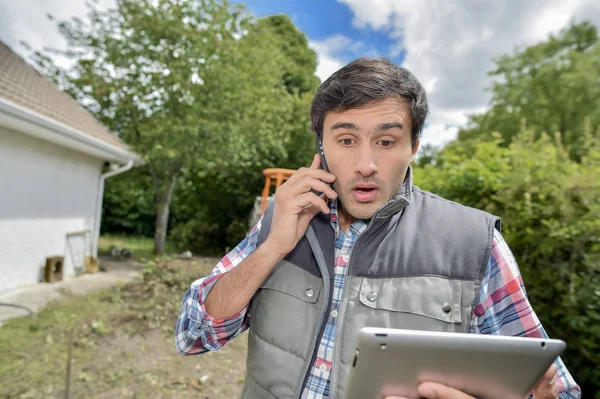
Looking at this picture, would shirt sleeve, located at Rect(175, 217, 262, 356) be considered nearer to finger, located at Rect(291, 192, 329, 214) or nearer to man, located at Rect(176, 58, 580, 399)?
man, located at Rect(176, 58, 580, 399)

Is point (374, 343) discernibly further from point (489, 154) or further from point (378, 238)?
point (489, 154)

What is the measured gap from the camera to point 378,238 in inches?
51.8

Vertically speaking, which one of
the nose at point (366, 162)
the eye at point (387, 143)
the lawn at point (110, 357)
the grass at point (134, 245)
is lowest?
the grass at point (134, 245)

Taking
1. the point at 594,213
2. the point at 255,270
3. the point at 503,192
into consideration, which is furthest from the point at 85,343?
the point at 594,213

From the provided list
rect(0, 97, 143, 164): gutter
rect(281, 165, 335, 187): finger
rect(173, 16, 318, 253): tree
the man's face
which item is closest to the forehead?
the man's face

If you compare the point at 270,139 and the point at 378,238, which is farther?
the point at 270,139

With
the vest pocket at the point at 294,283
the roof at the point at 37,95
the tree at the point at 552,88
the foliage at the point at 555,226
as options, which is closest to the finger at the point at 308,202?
the vest pocket at the point at 294,283

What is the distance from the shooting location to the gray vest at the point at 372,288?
119 centimetres

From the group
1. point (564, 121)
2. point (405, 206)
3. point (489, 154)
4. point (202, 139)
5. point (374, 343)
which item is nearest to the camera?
point (374, 343)

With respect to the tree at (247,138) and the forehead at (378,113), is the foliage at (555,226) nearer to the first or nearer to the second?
the forehead at (378,113)

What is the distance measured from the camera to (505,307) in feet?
3.87

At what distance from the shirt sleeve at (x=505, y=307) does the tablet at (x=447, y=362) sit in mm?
261

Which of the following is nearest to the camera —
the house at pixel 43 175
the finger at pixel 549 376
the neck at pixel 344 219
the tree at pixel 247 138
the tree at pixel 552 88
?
the finger at pixel 549 376

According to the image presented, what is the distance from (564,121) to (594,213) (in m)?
20.2
